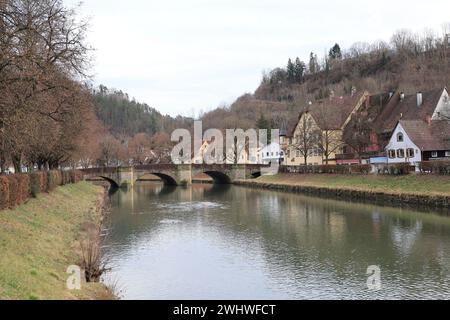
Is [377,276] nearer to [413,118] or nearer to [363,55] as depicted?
[413,118]

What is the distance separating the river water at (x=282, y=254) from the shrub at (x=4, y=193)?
5.28 metres

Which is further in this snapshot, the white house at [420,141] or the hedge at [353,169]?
the white house at [420,141]

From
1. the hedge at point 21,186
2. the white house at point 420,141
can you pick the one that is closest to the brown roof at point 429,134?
the white house at point 420,141

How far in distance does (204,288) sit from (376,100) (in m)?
73.1

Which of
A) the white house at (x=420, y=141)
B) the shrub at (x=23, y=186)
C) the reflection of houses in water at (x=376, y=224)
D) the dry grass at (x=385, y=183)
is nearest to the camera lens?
the shrub at (x=23, y=186)

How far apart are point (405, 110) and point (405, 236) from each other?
47505 millimetres

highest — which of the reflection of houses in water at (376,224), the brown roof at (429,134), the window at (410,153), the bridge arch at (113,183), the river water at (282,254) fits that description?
the brown roof at (429,134)


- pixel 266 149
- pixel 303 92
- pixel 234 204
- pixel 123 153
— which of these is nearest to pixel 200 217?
pixel 234 204

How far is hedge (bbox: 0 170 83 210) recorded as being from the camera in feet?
75.1

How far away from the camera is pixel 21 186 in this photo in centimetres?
2653

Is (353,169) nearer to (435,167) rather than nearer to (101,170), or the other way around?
(435,167)

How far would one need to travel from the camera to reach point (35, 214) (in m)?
25.8

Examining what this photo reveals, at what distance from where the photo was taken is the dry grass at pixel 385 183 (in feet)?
139

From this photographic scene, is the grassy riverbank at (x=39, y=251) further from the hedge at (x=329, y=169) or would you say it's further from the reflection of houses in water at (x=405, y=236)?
the hedge at (x=329, y=169)
